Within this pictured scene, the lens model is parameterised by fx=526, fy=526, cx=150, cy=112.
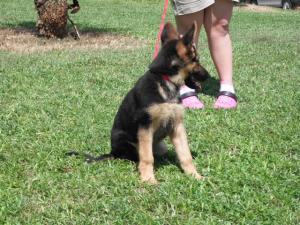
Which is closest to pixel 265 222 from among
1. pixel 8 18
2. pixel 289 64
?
pixel 289 64

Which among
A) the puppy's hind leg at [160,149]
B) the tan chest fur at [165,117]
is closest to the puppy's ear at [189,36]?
the tan chest fur at [165,117]

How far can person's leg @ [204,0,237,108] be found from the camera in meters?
6.34

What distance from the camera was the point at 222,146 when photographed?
15.9 ft

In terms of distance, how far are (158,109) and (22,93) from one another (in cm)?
335

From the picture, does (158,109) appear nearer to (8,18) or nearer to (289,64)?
(289,64)

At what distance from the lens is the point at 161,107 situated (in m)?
3.94

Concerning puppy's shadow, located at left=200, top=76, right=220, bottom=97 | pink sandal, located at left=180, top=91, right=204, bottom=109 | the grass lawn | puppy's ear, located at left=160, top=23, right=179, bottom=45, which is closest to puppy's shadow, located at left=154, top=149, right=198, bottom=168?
the grass lawn

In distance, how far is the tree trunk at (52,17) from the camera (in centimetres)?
1207

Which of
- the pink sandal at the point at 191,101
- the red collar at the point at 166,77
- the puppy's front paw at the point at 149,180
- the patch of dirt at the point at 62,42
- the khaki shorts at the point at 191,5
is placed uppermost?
the khaki shorts at the point at 191,5

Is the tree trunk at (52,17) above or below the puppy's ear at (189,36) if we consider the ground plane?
below

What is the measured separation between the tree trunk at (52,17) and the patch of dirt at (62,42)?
203mm

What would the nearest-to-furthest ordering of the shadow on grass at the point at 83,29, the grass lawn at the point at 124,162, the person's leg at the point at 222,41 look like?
the grass lawn at the point at 124,162
the person's leg at the point at 222,41
the shadow on grass at the point at 83,29

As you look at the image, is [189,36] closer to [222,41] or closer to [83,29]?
[222,41]

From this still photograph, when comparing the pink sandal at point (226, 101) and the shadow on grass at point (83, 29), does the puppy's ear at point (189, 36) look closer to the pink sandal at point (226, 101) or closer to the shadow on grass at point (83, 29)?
the pink sandal at point (226, 101)
